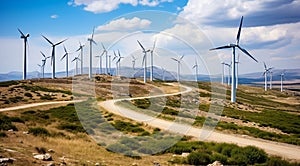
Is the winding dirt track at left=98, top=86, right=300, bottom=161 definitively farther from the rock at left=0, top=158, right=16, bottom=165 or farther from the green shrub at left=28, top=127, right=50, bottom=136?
the rock at left=0, top=158, right=16, bottom=165

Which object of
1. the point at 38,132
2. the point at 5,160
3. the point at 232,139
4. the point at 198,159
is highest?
the point at 5,160

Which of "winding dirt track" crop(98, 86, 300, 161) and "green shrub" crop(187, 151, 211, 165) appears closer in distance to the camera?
"green shrub" crop(187, 151, 211, 165)

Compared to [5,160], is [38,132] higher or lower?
lower

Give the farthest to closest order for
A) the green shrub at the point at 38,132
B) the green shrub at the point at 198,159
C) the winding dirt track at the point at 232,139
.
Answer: the green shrub at the point at 38,132 → the winding dirt track at the point at 232,139 → the green shrub at the point at 198,159

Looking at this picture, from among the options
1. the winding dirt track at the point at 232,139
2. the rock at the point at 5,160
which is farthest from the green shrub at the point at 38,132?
the winding dirt track at the point at 232,139

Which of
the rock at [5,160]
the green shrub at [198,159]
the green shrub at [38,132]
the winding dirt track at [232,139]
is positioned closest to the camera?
the rock at [5,160]

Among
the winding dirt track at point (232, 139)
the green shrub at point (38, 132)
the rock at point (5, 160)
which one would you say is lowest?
the winding dirt track at point (232, 139)

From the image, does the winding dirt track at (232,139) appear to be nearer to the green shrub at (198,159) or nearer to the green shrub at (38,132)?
the green shrub at (198,159)

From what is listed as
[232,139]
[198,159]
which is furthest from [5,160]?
[232,139]

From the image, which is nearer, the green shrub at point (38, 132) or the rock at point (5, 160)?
the rock at point (5, 160)

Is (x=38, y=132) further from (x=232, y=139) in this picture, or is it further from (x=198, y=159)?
(x=232, y=139)

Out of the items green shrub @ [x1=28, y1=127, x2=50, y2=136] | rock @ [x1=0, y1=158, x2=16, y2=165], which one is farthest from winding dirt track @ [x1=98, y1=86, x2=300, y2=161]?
rock @ [x1=0, y1=158, x2=16, y2=165]

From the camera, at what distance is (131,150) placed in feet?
95.7

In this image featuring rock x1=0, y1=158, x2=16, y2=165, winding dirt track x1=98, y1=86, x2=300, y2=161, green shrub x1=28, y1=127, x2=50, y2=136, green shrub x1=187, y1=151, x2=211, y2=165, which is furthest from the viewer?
green shrub x1=28, y1=127, x2=50, y2=136
